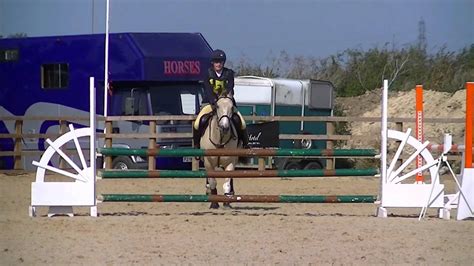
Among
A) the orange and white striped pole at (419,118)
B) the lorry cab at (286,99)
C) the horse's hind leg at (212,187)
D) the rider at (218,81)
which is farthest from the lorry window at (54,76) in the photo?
the orange and white striped pole at (419,118)

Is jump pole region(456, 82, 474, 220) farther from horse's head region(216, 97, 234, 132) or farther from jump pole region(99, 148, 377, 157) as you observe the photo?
horse's head region(216, 97, 234, 132)

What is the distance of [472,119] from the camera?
9805mm

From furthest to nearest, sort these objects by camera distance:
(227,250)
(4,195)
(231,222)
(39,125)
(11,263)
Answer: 1. (39,125)
2. (4,195)
3. (231,222)
4. (227,250)
5. (11,263)

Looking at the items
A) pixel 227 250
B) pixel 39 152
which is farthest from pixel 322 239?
pixel 39 152

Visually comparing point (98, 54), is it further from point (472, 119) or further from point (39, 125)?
point (472, 119)

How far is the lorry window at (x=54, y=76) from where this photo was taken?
20.0 meters

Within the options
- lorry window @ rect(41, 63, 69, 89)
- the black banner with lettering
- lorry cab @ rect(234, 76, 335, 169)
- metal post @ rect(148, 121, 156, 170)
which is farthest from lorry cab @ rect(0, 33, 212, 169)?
lorry cab @ rect(234, 76, 335, 169)

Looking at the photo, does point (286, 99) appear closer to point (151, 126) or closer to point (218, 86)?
point (151, 126)

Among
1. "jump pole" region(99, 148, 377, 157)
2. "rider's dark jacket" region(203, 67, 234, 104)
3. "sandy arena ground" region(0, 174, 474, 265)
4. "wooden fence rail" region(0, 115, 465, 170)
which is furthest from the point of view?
"wooden fence rail" region(0, 115, 465, 170)

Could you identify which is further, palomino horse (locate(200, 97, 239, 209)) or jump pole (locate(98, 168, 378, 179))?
palomino horse (locate(200, 97, 239, 209))

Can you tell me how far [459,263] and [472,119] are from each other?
2834mm

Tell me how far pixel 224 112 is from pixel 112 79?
8.63 meters

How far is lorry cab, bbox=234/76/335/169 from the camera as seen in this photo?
2327cm

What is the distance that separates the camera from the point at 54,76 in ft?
66.2
